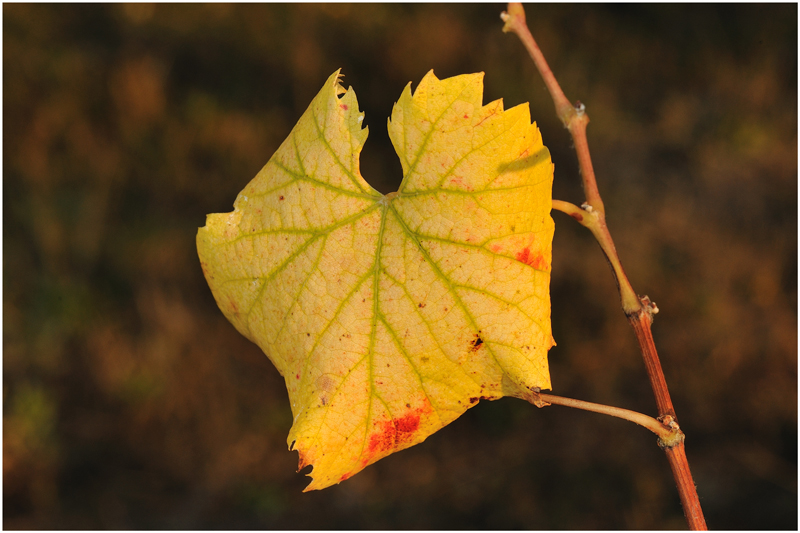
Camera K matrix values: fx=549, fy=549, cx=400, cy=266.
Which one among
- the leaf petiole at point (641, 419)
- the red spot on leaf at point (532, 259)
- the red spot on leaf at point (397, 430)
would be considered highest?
the red spot on leaf at point (532, 259)

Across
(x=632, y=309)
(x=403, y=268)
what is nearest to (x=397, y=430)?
(x=403, y=268)

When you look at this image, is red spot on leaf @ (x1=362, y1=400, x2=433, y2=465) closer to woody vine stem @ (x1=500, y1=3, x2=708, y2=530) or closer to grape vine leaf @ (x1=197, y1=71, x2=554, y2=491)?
grape vine leaf @ (x1=197, y1=71, x2=554, y2=491)

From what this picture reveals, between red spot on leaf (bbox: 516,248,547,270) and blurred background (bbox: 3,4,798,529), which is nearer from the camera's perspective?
red spot on leaf (bbox: 516,248,547,270)

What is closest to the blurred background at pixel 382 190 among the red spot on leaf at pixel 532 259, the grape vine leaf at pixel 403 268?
the grape vine leaf at pixel 403 268

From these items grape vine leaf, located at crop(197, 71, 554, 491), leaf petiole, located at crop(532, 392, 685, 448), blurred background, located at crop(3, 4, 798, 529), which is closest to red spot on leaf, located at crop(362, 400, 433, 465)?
grape vine leaf, located at crop(197, 71, 554, 491)

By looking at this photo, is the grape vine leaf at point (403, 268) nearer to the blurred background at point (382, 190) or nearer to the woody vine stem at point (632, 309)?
the woody vine stem at point (632, 309)

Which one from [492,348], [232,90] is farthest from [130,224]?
[492,348]

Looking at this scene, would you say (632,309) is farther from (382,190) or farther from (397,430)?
(382,190)
